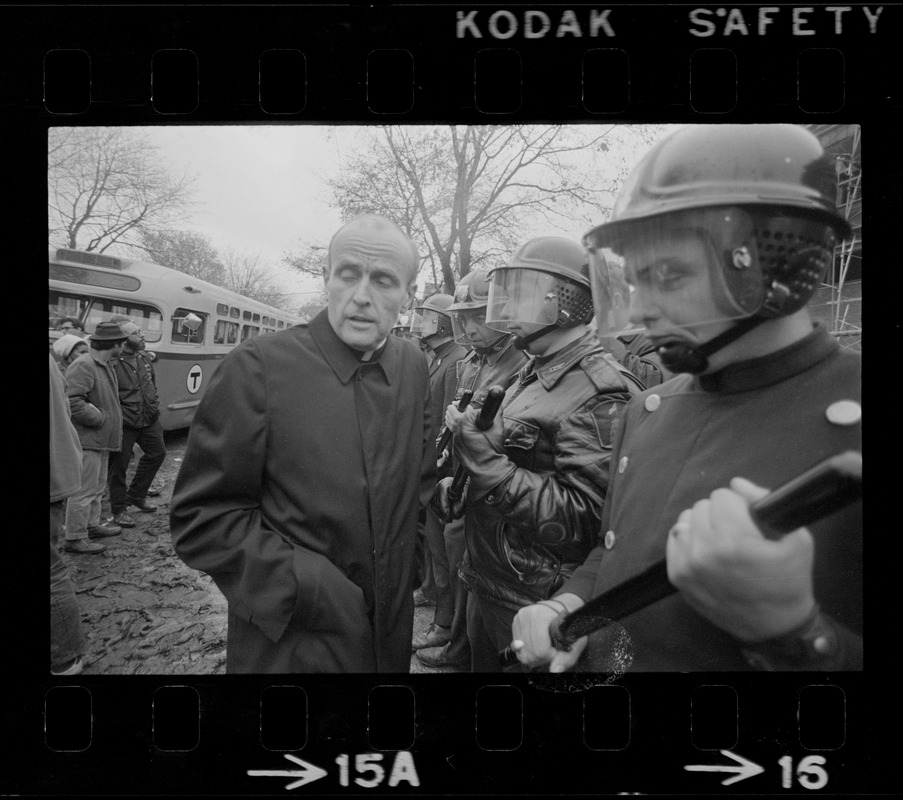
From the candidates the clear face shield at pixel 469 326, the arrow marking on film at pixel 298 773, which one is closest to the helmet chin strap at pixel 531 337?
the clear face shield at pixel 469 326

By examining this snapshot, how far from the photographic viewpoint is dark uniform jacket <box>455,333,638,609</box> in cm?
231

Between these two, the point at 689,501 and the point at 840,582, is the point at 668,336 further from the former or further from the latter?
the point at 840,582

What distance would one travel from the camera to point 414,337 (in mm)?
2422

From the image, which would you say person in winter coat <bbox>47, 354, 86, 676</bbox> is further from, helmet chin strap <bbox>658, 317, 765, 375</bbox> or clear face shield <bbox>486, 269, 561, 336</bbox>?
helmet chin strap <bbox>658, 317, 765, 375</bbox>

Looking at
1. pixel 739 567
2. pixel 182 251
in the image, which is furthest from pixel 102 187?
pixel 739 567

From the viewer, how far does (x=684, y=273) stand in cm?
214

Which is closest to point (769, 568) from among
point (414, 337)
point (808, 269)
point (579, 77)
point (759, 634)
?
point (759, 634)

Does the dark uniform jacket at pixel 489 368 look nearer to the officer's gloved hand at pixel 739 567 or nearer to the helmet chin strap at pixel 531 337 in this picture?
the helmet chin strap at pixel 531 337

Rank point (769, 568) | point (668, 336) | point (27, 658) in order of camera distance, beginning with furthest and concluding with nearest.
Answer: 1. point (27, 658)
2. point (668, 336)
3. point (769, 568)

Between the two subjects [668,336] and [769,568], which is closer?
[769,568]

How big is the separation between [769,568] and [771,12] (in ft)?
6.19

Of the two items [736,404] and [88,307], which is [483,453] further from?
[88,307]

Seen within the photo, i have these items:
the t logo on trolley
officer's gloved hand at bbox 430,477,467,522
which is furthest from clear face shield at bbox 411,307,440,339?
the t logo on trolley

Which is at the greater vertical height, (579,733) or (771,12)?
(771,12)
